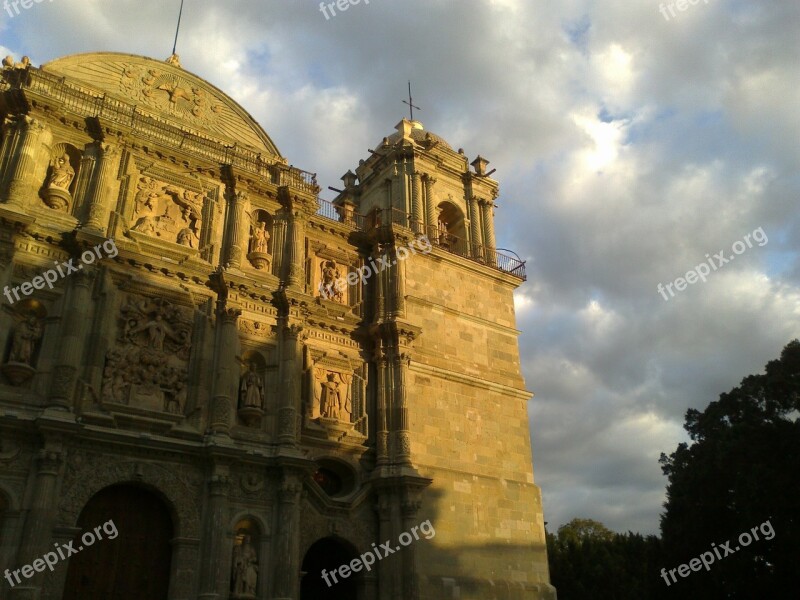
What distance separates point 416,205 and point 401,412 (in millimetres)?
7860

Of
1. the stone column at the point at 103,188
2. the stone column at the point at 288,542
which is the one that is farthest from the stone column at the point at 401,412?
the stone column at the point at 103,188

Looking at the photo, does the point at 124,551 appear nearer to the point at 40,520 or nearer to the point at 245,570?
the point at 40,520

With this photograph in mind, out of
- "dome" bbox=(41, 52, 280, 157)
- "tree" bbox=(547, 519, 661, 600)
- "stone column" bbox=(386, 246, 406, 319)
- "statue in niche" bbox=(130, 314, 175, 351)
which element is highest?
"dome" bbox=(41, 52, 280, 157)

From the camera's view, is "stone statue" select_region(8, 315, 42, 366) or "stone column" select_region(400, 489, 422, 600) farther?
"stone column" select_region(400, 489, 422, 600)

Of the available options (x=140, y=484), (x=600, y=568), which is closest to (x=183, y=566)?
(x=140, y=484)

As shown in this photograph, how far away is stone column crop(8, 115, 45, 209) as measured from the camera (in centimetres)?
1644

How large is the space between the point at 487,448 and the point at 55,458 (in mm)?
11516

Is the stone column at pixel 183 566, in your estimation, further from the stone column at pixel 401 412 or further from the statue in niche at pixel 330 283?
the statue in niche at pixel 330 283

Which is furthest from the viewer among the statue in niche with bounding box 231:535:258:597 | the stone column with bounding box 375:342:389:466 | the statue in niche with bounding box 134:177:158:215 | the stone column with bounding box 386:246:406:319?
the stone column with bounding box 386:246:406:319

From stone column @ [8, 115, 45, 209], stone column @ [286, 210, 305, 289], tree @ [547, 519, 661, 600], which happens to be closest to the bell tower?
stone column @ [286, 210, 305, 289]

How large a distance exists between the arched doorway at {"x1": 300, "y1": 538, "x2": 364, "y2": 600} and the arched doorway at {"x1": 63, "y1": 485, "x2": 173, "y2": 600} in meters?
4.02

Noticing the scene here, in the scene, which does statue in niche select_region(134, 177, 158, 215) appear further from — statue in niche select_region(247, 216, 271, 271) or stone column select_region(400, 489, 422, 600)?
stone column select_region(400, 489, 422, 600)

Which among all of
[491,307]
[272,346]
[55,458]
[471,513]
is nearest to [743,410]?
[491,307]

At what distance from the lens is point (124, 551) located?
15.2m
